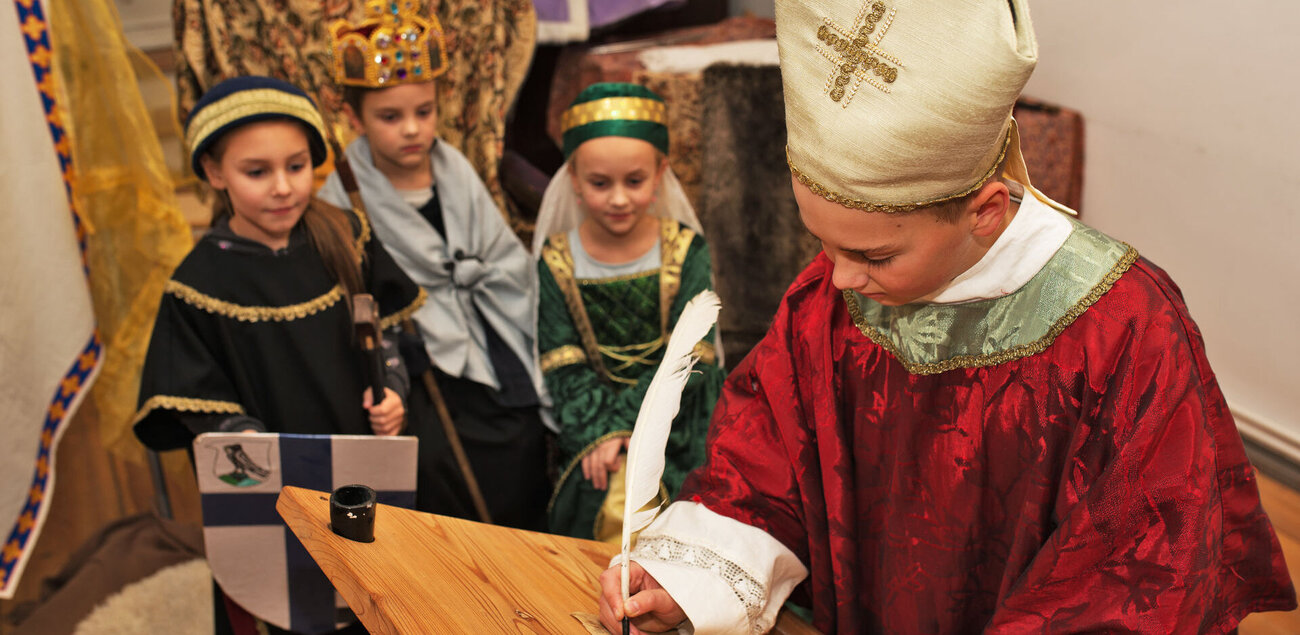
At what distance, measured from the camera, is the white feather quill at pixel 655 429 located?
1.38m

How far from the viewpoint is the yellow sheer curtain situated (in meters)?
2.91

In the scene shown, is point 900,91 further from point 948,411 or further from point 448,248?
point 448,248

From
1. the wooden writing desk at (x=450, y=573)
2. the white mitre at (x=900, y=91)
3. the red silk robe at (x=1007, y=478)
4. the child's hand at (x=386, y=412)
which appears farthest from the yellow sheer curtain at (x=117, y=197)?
the white mitre at (x=900, y=91)

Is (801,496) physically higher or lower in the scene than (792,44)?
lower

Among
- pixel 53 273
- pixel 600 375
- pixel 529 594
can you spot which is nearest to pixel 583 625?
pixel 529 594

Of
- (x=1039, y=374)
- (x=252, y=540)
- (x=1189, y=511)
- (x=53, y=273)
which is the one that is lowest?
(x=252, y=540)

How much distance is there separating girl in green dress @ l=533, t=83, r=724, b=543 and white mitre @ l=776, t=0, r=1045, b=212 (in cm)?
130

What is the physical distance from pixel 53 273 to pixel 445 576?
2.07 metres

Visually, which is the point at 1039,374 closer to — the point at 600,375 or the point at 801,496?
the point at 801,496

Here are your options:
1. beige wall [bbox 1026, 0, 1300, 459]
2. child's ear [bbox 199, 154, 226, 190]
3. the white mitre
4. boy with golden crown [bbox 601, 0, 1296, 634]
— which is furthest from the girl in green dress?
beige wall [bbox 1026, 0, 1300, 459]

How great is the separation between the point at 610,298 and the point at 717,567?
130cm

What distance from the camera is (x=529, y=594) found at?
1358mm

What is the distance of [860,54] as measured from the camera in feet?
3.89

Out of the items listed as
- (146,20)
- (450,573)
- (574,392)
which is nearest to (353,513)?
(450,573)
